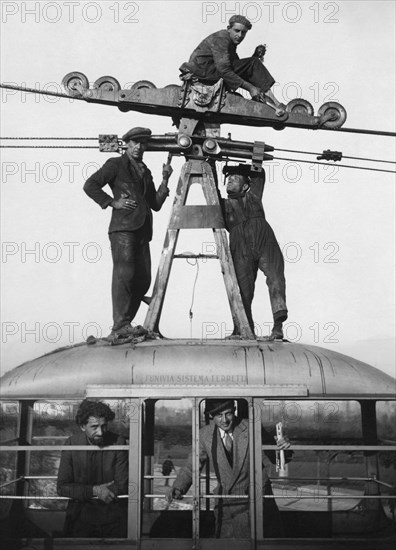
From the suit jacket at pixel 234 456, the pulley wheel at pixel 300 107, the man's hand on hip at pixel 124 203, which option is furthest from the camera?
the pulley wheel at pixel 300 107

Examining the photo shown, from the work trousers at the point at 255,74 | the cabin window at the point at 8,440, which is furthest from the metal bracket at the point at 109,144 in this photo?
the cabin window at the point at 8,440

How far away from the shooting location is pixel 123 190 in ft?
27.7

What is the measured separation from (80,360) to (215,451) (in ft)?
5.27

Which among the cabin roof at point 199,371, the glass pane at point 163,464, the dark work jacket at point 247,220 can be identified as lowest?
the glass pane at point 163,464

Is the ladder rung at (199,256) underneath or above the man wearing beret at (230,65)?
underneath

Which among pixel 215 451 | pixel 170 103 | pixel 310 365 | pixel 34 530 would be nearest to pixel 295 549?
pixel 215 451

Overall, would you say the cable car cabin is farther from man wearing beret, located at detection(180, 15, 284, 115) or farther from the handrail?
man wearing beret, located at detection(180, 15, 284, 115)

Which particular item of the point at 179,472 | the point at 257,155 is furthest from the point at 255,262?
the point at 179,472

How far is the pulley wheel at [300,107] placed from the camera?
8898 millimetres

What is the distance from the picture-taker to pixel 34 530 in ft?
26.0

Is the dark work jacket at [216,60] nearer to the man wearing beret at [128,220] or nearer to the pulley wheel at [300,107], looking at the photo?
the pulley wheel at [300,107]

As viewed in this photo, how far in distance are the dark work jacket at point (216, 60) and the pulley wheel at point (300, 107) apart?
684 millimetres

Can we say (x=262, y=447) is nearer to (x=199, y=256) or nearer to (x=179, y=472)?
(x=179, y=472)

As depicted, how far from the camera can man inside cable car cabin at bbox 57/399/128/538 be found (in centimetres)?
675
